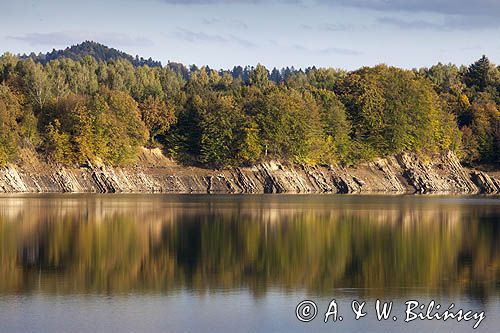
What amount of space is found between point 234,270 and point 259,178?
95.8m

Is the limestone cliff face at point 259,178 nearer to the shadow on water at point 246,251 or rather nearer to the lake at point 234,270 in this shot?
the shadow on water at point 246,251

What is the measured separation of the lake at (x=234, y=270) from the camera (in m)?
31.7

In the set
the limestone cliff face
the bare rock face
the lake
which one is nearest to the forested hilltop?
the limestone cliff face

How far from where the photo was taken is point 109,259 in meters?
46.1

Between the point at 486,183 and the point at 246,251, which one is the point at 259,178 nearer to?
the point at 486,183

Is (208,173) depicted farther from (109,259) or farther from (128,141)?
(109,259)

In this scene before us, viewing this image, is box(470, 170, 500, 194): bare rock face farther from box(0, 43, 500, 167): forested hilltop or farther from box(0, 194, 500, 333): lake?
box(0, 194, 500, 333): lake

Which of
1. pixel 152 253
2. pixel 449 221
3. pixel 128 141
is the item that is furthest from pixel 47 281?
pixel 128 141

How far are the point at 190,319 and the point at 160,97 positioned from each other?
128 metres

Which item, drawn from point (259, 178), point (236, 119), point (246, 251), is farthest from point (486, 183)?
point (246, 251)

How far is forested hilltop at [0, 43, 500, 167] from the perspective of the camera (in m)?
132

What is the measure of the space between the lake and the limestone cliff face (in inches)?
1956

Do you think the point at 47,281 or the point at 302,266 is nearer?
the point at 47,281

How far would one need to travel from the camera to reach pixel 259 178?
138625 millimetres
